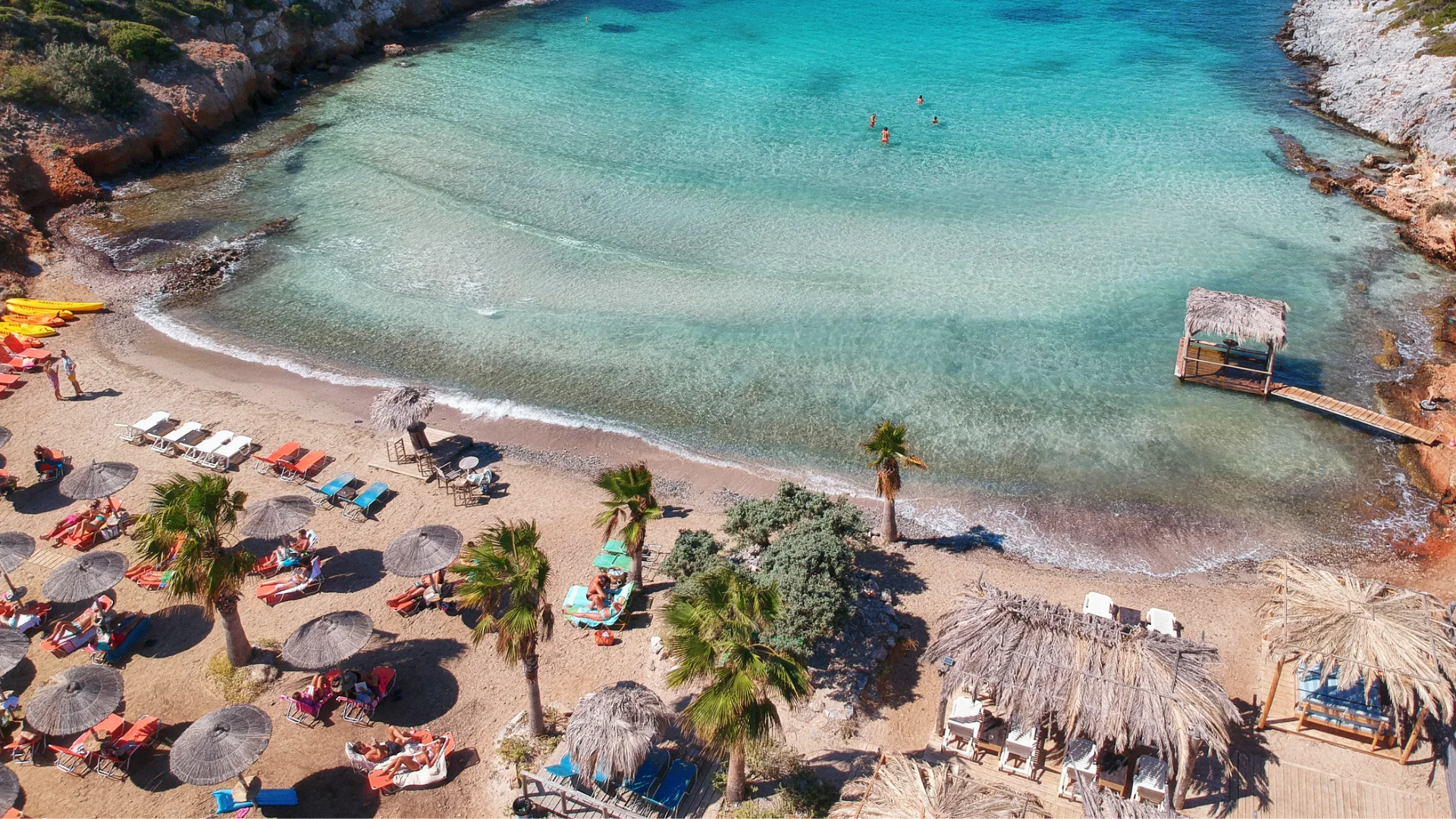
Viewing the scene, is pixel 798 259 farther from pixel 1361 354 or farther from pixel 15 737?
pixel 15 737

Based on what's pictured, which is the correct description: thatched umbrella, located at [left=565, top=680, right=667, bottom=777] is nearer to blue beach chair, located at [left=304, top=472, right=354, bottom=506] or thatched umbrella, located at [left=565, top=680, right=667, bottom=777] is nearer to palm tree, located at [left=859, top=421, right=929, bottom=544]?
palm tree, located at [left=859, top=421, right=929, bottom=544]

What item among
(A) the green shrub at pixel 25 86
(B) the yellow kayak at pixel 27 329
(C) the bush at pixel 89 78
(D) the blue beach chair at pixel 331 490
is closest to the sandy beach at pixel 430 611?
(D) the blue beach chair at pixel 331 490

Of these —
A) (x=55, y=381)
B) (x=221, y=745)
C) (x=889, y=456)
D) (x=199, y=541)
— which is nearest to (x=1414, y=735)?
(x=889, y=456)

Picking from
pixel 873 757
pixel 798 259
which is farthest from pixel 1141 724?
pixel 798 259

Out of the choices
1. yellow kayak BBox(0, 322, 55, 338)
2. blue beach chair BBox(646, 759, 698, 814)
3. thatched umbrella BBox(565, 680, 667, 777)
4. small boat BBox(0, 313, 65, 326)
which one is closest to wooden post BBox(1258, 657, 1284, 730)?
blue beach chair BBox(646, 759, 698, 814)

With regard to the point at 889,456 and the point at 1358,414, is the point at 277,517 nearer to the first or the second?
the point at 889,456

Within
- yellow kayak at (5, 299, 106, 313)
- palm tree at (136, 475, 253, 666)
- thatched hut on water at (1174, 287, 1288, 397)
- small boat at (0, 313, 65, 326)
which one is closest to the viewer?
palm tree at (136, 475, 253, 666)

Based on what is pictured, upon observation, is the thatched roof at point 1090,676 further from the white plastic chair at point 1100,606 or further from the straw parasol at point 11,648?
the straw parasol at point 11,648

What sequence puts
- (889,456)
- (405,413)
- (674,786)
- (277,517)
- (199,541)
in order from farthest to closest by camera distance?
(405,413)
(277,517)
(889,456)
(199,541)
(674,786)
